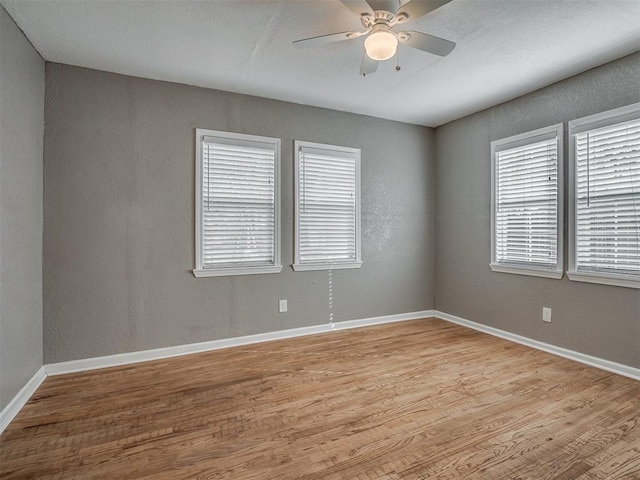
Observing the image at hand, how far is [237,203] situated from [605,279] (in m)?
3.49

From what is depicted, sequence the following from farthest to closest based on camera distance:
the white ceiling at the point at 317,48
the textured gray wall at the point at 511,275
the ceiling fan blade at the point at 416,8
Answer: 1. the textured gray wall at the point at 511,275
2. the white ceiling at the point at 317,48
3. the ceiling fan blade at the point at 416,8

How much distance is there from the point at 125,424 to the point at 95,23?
2.72 meters

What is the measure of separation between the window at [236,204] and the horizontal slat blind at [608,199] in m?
2.95

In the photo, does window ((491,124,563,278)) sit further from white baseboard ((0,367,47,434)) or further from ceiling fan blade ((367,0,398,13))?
white baseboard ((0,367,47,434))

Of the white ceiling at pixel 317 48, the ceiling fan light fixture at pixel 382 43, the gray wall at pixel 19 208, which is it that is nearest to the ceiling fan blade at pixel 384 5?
the ceiling fan light fixture at pixel 382 43

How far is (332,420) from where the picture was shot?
2207mm

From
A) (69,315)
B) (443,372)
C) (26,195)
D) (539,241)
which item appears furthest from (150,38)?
(539,241)

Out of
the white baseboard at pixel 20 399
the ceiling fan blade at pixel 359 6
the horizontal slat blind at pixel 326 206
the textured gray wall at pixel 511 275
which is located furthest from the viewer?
the horizontal slat blind at pixel 326 206

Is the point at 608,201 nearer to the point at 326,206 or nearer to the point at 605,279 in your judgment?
the point at 605,279

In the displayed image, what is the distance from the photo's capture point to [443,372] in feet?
9.70

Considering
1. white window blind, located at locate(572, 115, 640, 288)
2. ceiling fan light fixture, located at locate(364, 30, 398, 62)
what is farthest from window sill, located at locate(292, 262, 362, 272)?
ceiling fan light fixture, located at locate(364, 30, 398, 62)

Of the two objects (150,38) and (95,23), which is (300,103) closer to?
(150,38)

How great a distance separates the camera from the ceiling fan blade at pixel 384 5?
6.45ft

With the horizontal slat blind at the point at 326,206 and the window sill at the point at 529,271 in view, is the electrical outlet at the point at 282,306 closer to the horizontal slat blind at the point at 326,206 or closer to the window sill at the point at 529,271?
the horizontal slat blind at the point at 326,206
